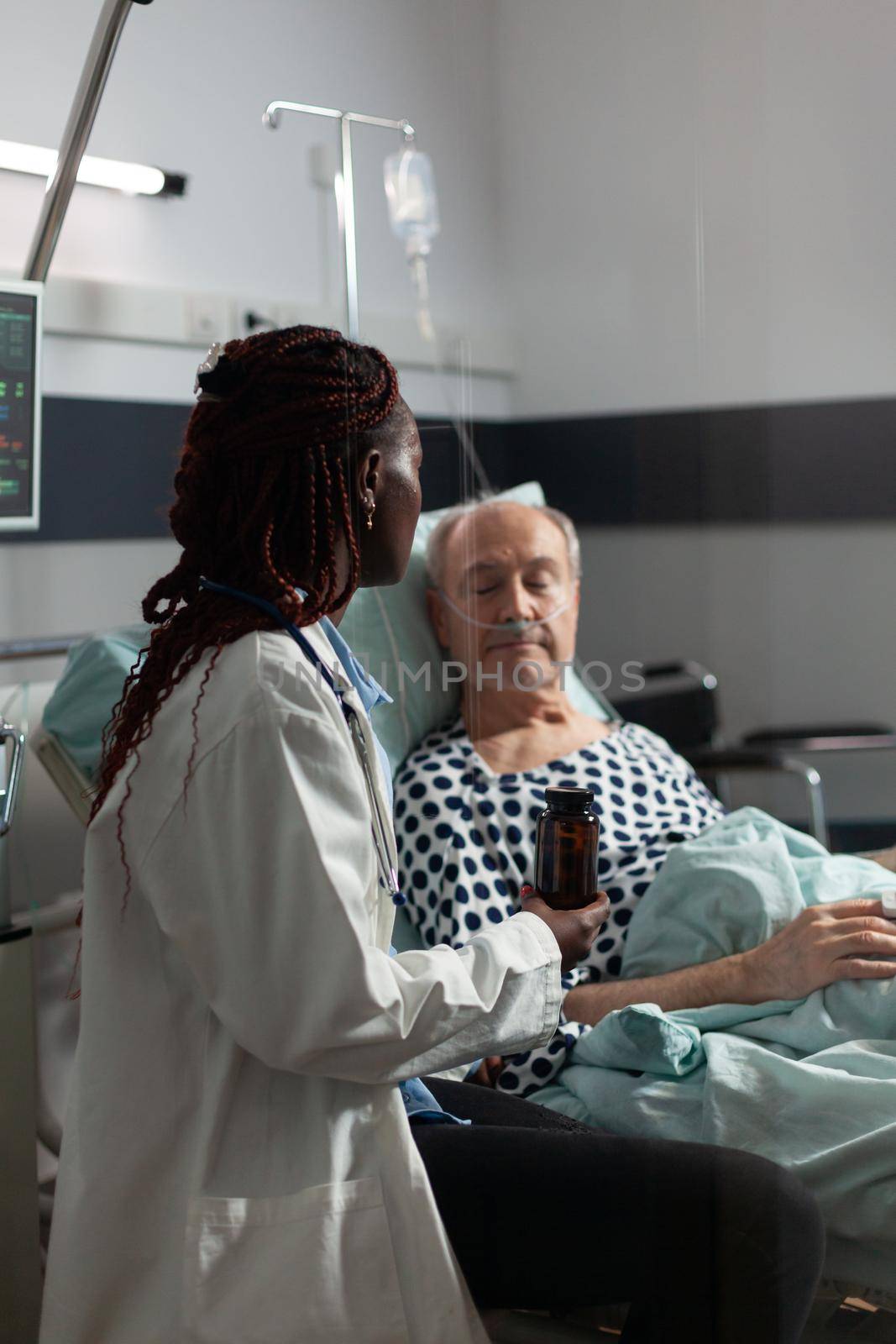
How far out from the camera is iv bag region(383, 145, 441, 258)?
1271 millimetres

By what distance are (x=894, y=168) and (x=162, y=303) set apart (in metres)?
1.63

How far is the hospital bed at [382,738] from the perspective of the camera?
1.05 metres

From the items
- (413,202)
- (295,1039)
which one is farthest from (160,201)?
(295,1039)

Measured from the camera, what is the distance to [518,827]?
1.36 metres

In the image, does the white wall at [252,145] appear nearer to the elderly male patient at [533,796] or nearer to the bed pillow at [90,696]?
the elderly male patient at [533,796]

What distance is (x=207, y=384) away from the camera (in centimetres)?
106

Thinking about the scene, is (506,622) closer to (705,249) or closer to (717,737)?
(717,737)

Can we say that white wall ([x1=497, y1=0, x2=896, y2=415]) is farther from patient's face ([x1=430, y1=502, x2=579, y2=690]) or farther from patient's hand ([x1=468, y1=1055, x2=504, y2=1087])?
patient's hand ([x1=468, y1=1055, x2=504, y2=1087])

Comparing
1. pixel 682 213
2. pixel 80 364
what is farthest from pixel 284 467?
pixel 80 364

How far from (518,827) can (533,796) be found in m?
0.04

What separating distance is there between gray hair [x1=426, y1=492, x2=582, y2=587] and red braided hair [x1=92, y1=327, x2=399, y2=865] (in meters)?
0.17

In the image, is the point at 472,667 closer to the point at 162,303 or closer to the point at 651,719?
the point at 651,719

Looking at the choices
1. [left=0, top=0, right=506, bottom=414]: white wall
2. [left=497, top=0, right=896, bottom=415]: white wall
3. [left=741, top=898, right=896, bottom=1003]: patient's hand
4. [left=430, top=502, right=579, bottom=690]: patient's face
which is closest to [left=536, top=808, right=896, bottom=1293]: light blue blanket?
[left=741, top=898, right=896, bottom=1003]: patient's hand

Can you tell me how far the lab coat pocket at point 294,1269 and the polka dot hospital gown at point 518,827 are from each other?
1.12ft
